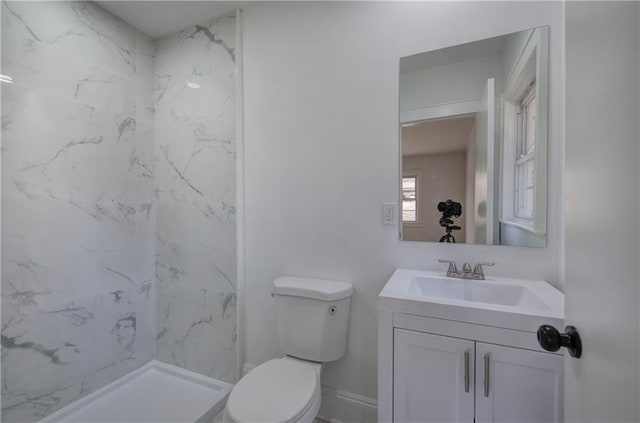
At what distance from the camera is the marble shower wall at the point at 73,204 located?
58.6 inches

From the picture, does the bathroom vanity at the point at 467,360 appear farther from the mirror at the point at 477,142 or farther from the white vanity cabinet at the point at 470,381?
the mirror at the point at 477,142

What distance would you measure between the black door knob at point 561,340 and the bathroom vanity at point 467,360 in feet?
0.94

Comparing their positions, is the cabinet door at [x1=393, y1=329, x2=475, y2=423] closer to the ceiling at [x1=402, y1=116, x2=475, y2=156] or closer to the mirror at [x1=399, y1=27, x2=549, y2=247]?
the mirror at [x1=399, y1=27, x2=549, y2=247]

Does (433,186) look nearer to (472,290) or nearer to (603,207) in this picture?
(472,290)

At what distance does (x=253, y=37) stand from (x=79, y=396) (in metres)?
2.44

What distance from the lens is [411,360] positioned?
1.08 m

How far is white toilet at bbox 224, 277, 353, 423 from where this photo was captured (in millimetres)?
1273

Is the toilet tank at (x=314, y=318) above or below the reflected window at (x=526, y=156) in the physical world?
below

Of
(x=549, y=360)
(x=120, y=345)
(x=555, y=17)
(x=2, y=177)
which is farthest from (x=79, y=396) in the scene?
(x=555, y=17)

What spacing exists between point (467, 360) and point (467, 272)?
17.8 inches

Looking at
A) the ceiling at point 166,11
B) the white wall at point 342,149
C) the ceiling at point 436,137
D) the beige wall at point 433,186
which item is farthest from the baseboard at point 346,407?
the ceiling at point 166,11

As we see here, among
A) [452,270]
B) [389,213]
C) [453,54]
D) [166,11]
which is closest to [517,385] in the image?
[452,270]

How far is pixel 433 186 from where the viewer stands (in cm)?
151

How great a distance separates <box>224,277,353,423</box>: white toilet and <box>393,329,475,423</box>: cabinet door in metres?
0.41
